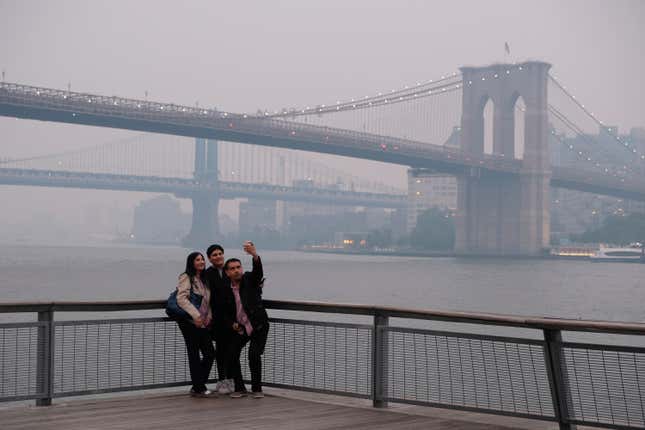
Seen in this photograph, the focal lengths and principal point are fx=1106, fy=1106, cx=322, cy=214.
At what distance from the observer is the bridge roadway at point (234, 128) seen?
54.2 meters

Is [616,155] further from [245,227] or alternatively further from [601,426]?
[601,426]

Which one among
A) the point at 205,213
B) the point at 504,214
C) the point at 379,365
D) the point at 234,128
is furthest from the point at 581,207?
the point at 379,365

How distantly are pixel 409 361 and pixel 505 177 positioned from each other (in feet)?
248

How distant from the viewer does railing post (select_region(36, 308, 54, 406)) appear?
795cm

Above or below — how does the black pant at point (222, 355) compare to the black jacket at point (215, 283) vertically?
below

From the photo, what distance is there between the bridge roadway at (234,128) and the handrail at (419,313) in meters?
46.2

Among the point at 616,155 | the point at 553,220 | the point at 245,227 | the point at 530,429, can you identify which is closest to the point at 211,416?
the point at 530,429

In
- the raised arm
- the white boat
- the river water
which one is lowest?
the river water

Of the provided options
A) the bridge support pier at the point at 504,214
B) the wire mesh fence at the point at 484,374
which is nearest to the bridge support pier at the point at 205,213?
the bridge support pier at the point at 504,214

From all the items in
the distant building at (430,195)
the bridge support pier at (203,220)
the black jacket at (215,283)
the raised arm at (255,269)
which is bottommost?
the black jacket at (215,283)

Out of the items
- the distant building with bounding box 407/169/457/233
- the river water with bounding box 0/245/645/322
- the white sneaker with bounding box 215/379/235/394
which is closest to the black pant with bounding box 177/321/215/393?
the white sneaker with bounding box 215/379/235/394

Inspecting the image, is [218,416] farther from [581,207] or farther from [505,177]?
[581,207]

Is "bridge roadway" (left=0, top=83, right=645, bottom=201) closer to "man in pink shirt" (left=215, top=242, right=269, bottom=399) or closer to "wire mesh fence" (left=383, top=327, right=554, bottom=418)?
"man in pink shirt" (left=215, top=242, right=269, bottom=399)

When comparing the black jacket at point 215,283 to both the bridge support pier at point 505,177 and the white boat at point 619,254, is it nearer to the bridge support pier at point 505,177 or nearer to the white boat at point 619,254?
the bridge support pier at point 505,177
